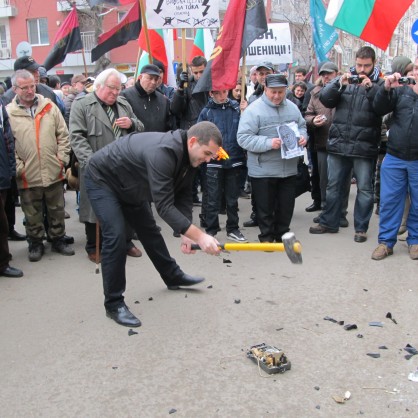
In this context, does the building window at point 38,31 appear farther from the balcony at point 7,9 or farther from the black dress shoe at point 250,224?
the black dress shoe at point 250,224

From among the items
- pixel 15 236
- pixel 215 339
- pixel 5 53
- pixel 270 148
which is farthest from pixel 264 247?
pixel 5 53

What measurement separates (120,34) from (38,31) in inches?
1169

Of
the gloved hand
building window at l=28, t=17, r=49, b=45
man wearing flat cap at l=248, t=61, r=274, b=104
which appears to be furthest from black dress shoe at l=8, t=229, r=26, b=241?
building window at l=28, t=17, r=49, b=45

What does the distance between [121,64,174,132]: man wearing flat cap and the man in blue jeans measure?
7.86 ft

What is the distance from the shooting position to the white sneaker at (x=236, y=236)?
655 cm

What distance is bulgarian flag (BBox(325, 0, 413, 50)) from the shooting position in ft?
21.2

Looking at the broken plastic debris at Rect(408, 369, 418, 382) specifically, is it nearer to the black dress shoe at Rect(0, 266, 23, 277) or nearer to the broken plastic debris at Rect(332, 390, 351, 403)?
the broken plastic debris at Rect(332, 390, 351, 403)

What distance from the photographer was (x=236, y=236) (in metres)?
6.58

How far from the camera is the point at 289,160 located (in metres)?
6.13

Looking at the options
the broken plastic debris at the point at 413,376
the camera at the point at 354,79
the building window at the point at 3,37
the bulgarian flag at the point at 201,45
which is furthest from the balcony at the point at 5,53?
the broken plastic debris at the point at 413,376

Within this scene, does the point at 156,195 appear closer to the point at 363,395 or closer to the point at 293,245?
the point at 293,245

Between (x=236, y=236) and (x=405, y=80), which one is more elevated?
(x=405, y=80)

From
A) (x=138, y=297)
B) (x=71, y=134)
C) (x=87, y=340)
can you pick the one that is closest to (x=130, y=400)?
(x=87, y=340)

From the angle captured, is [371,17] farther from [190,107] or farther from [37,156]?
[37,156]
